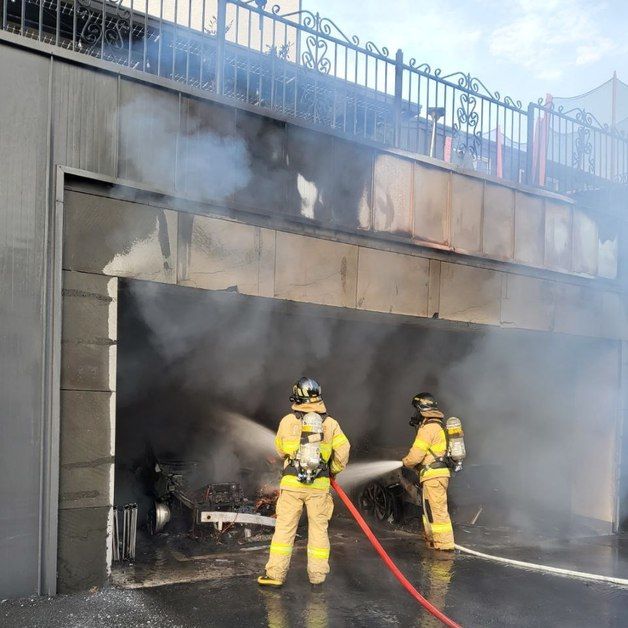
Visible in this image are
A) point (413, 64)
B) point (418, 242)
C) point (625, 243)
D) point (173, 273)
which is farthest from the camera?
point (625, 243)

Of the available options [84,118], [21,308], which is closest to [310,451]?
[21,308]

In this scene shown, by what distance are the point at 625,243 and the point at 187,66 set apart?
703 cm

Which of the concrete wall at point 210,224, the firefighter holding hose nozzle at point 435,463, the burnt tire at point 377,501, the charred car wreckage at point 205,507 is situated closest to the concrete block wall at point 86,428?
the concrete wall at point 210,224

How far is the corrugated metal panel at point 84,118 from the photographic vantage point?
17.8 feet

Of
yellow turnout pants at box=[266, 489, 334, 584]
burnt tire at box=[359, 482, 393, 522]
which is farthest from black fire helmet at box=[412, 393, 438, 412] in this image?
yellow turnout pants at box=[266, 489, 334, 584]

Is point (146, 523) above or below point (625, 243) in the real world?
below

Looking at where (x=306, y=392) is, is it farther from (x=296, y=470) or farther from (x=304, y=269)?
(x=304, y=269)

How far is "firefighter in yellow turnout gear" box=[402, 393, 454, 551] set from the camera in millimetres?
7641

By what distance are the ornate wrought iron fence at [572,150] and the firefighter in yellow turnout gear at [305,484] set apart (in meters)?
5.21

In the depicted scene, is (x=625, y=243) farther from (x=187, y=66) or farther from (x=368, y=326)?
(x=187, y=66)

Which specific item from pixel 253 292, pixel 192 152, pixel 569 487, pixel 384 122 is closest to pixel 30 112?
pixel 192 152

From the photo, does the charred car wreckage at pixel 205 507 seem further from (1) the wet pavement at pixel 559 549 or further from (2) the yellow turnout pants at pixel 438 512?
(1) the wet pavement at pixel 559 549

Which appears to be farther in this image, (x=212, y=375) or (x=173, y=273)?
(x=212, y=375)

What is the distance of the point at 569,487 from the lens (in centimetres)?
1050
